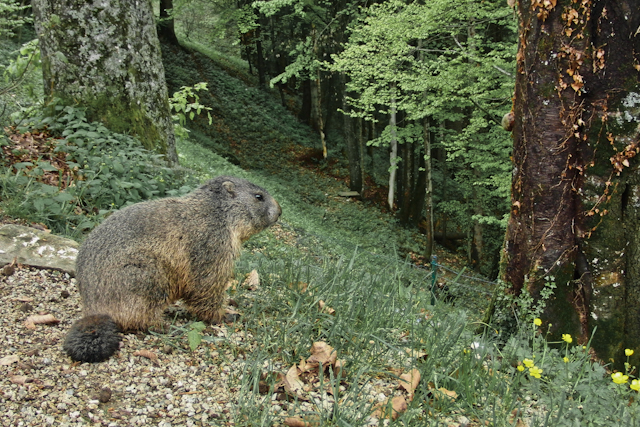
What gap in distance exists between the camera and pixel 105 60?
22.1ft

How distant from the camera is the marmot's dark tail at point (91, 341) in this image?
3059mm

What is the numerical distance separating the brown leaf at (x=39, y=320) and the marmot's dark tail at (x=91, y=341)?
0.47 meters

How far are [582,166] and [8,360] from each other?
14.7 ft

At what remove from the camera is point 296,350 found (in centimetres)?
323

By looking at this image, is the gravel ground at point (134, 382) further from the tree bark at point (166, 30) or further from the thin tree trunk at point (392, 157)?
the tree bark at point (166, 30)

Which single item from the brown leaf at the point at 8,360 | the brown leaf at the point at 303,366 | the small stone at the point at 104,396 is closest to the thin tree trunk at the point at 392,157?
the brown leaf at the point at 303,366

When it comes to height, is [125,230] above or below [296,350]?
above

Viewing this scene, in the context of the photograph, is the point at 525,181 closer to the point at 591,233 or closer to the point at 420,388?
the point at 591,233

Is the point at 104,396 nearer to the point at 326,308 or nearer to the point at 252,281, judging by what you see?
the point at 326,308

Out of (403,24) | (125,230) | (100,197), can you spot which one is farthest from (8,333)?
(403,24)

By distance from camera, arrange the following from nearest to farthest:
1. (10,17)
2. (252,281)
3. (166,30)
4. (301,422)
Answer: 1. (301,422)
2. (252,281)
3. (10,17)
4. (166,30)

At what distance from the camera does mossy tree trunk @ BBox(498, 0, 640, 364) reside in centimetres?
395

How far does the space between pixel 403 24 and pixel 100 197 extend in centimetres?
969

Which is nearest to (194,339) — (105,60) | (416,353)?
(416,353)
